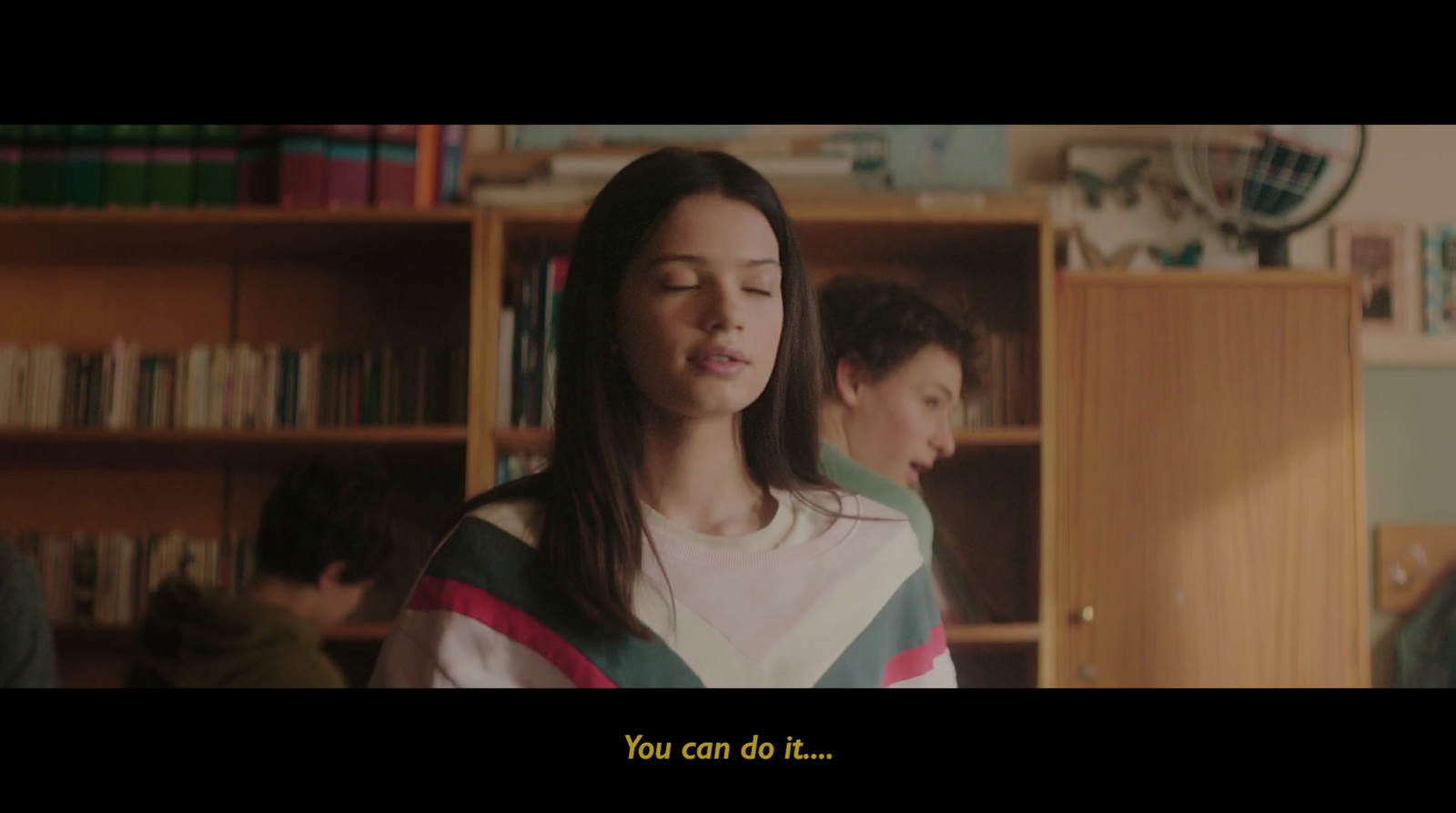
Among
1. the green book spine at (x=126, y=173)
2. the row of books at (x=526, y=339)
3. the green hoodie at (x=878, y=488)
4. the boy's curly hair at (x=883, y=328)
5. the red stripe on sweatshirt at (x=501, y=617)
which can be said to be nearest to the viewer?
the red stripe on sweatshirt at (x=501, y=617)

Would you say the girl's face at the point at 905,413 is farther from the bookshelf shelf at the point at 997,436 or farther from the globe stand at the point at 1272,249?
the globe stand at the point at 1272,249

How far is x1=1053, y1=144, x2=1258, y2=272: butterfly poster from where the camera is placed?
56.9 inches

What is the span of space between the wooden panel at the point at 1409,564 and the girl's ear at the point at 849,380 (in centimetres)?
69

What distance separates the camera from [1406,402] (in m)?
1.34

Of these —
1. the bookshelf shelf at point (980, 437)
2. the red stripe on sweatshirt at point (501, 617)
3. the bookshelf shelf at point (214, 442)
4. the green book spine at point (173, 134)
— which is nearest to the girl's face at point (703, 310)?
the red stripe on sweatshirt at point (501, 617)

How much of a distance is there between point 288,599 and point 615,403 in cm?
55

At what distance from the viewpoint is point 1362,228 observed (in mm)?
1396

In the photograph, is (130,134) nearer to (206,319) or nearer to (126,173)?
(126,173)

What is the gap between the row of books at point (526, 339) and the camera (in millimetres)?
1365

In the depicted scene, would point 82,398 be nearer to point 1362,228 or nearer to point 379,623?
point 379,623
